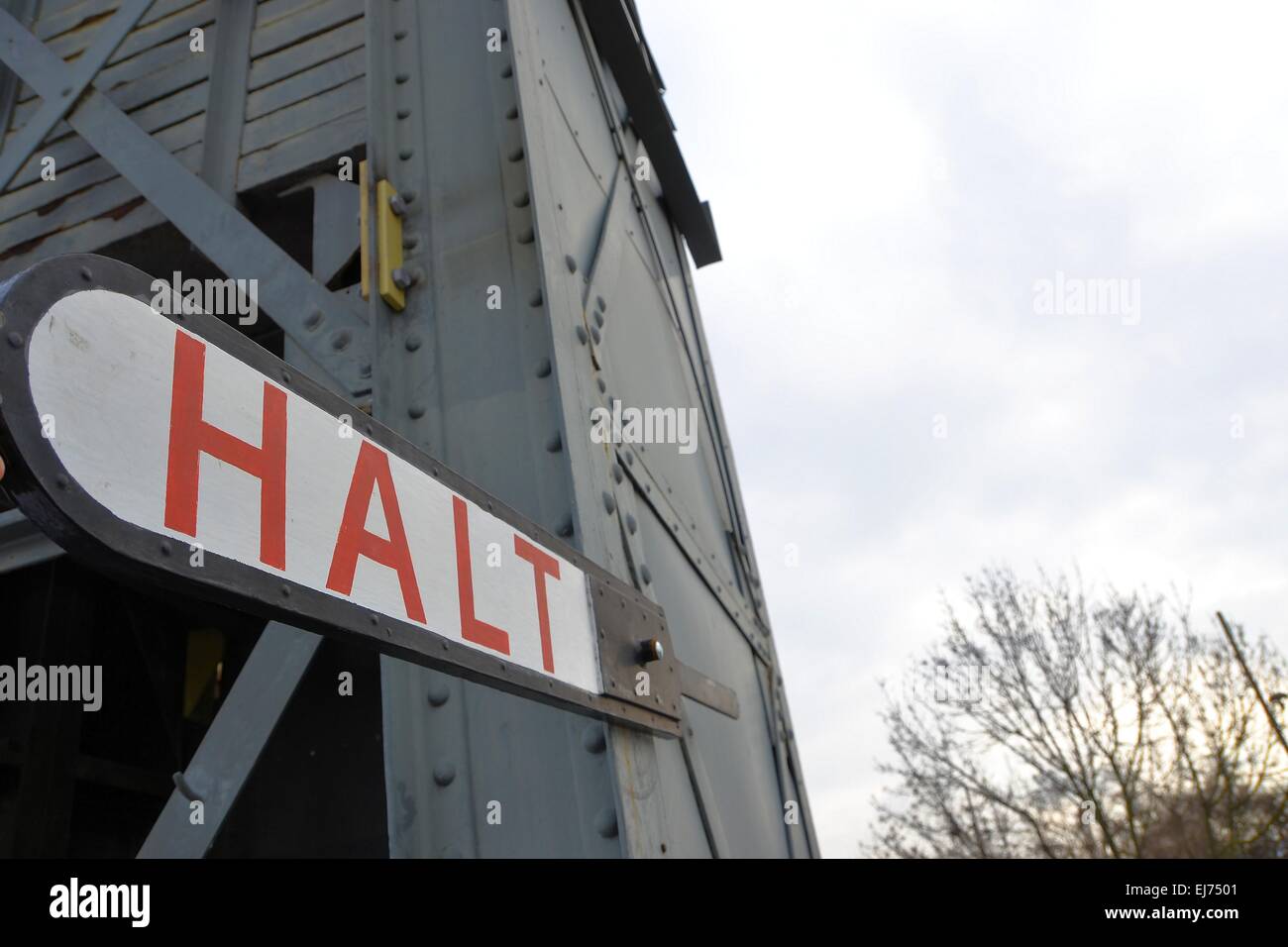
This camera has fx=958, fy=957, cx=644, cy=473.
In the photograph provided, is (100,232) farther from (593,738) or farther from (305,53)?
(593,738)

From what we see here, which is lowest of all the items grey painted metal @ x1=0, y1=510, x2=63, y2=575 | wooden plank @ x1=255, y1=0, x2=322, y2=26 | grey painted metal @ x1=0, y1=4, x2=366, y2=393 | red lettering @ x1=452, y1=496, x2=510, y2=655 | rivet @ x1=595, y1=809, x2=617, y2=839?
rivet @ x1=595, y1=809, x2=617, y2=839

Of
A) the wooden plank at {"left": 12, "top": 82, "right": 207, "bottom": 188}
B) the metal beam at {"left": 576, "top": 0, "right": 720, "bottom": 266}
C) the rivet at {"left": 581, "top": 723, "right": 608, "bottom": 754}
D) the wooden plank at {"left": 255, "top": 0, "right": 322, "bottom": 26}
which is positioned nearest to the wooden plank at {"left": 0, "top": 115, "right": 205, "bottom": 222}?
the wooden plank at {"left": 12, "top": 82, "right": 207, "bottom": 188}

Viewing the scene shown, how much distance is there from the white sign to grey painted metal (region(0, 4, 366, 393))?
1405mm

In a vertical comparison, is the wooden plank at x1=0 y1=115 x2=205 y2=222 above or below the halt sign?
above

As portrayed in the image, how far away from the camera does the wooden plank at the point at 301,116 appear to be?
3328 mm

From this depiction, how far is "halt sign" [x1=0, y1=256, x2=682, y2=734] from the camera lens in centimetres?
85

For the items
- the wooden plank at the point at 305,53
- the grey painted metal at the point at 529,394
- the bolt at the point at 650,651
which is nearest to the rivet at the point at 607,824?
the grey painted metal at the point at 529,394

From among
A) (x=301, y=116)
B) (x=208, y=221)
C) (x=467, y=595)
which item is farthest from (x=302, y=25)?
(x=467, y=595)

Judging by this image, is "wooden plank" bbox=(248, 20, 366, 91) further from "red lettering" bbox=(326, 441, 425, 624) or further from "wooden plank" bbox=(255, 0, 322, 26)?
"red lettering" bbox=(326, 441, 425, 624)

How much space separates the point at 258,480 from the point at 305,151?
2.63 metres

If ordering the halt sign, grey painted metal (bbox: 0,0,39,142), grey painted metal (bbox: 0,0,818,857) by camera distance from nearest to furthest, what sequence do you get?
1. the halt sign
2. grey painted metal (bbox: 0,0,818,857)
3. grey painted metal (bbox: 0,0,39,142)

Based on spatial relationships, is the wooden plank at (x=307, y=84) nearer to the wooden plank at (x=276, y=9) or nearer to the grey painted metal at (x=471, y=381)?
the grey painted metal at (x=471, y=381)
